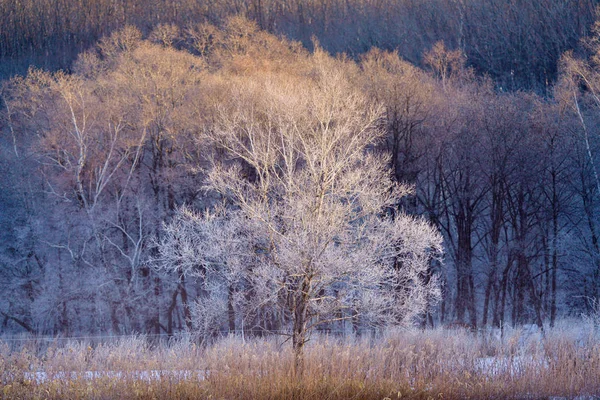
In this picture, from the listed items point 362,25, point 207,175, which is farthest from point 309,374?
point 362,25

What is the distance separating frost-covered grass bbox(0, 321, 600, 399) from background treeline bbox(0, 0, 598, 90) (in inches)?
1354

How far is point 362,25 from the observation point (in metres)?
56.6

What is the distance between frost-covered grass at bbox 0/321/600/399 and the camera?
11.1m

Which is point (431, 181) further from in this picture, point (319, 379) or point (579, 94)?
point (319, 379)

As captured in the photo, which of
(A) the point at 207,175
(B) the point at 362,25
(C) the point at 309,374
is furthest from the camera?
(B) the point at 362,25

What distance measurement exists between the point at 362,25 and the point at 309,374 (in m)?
49.7

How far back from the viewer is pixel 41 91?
3519cm

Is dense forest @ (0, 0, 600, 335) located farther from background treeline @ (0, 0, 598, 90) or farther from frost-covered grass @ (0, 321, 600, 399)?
frost-covered grass @ (0, 321, 600, 399)

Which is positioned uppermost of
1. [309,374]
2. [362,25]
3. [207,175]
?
[362,25]

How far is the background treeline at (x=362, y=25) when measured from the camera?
154ft

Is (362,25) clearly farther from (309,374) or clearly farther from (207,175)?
(309,374)

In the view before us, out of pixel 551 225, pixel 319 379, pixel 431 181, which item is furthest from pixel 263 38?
pixel 319 379

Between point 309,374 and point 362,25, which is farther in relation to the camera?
point 362,25

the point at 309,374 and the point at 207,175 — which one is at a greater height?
the point at 207,175
